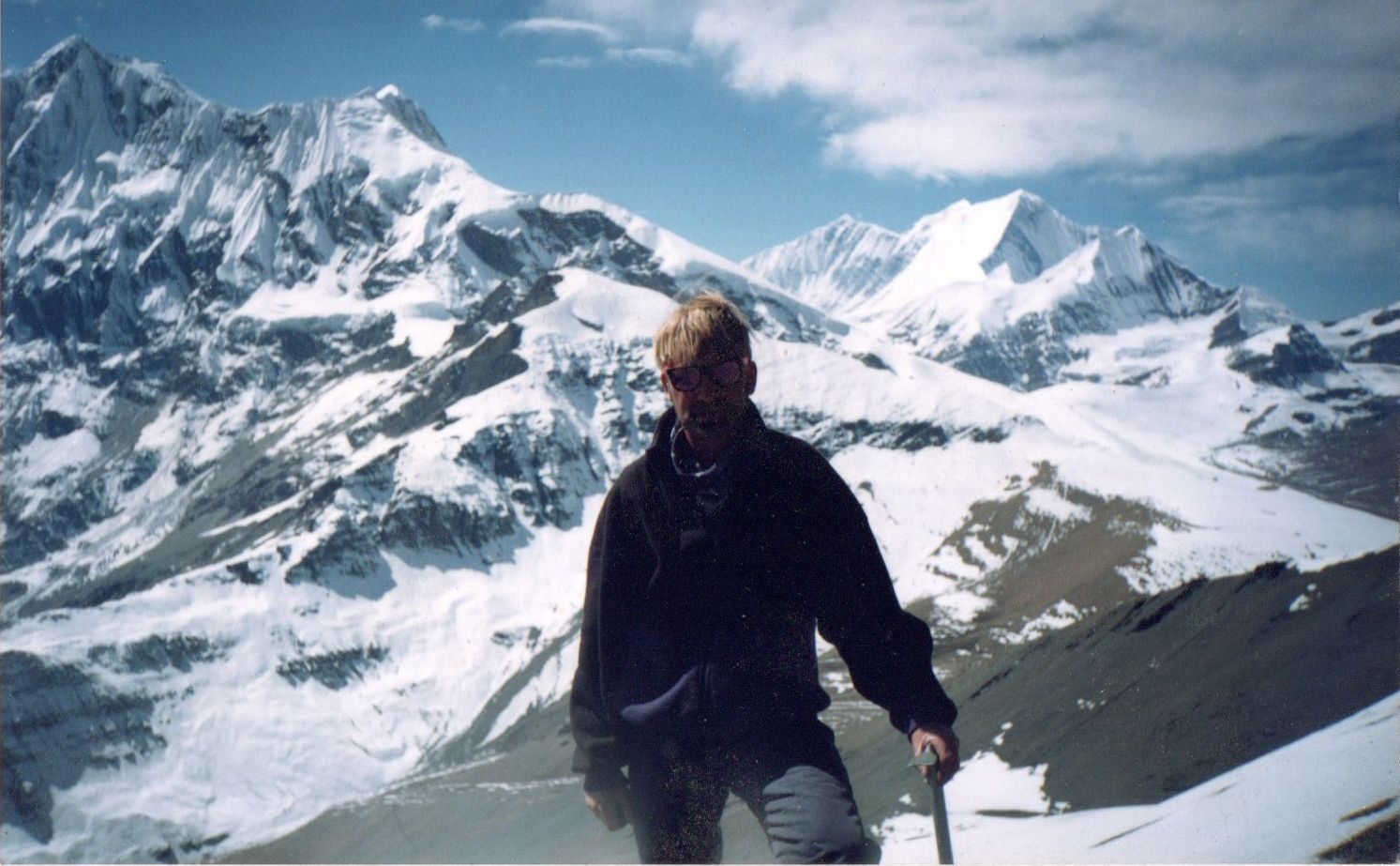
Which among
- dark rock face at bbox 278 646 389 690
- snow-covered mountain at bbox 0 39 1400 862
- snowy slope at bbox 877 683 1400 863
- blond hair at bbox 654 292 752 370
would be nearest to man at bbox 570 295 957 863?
blond hair at bbox 654 292 752 370

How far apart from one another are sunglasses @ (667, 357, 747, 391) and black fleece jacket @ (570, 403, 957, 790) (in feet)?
0.80

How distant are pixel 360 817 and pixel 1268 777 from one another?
89426mm

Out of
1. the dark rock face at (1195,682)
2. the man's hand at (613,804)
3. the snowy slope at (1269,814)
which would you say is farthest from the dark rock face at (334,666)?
the man's hand at (613,804)

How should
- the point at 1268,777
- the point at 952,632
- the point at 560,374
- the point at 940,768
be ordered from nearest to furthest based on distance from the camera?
the point at 940,768, the point at 1268,777, the point at 952,632, the point at 560,374

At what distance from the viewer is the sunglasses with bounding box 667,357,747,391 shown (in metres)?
4.13

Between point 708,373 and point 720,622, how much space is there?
3.43 feet

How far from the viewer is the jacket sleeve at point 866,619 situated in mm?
3986

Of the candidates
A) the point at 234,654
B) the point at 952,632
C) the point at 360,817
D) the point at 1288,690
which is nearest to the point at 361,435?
the point at 234,654

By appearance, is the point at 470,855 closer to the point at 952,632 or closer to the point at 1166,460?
the point at 952,632

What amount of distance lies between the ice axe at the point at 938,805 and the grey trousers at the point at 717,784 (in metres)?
0.31

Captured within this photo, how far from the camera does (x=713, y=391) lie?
4.17 m

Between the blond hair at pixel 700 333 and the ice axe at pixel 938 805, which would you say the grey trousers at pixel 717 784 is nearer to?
the ice axe at pixel 938 805

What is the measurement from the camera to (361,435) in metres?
168

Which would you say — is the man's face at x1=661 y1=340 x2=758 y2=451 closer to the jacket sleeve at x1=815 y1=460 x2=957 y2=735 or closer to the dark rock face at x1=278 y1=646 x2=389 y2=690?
the jacket sleeve at x1=815 y1=460 x2=957 y2=735
